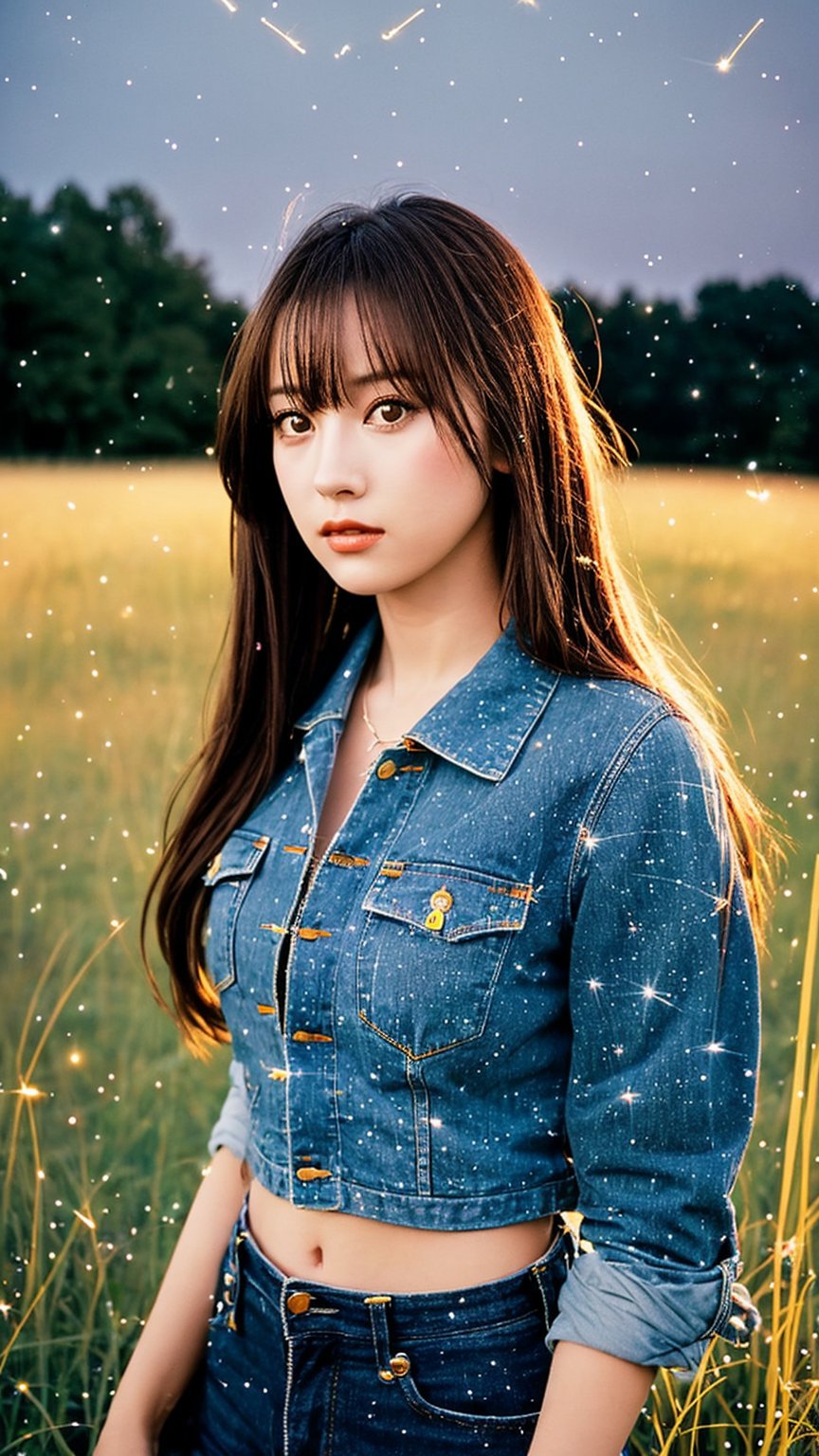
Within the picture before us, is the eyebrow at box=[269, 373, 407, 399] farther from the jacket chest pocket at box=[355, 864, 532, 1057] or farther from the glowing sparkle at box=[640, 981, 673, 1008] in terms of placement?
the glowing sparkle at box=[640, 981, 673, 1008]

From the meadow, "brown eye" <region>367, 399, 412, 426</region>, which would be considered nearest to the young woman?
"brown eye" <region>367, 399, 412, 426</region>

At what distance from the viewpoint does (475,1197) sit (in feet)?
3.61

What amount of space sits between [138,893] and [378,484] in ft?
4.09

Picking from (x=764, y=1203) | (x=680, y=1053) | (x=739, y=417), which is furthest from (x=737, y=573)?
(x=680, y=1053)

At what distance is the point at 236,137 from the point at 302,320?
2.94 feet

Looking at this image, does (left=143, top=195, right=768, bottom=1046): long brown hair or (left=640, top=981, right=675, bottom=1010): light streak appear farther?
(left=143, top=195, right=768, bottom=1046): long brown hair

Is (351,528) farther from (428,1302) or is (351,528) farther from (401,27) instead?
(401,27)

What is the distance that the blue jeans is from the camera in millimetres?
1106

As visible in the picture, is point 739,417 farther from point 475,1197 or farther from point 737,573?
point 475,1197

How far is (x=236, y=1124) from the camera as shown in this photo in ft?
4.60

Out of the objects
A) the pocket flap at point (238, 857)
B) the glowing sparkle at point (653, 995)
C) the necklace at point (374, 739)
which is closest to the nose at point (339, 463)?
the necklace at point (374, 739)

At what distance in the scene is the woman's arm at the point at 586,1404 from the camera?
40.0 inches

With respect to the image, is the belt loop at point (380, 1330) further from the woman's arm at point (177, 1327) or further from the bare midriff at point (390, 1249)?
the woman's arm at point (177, 1327)

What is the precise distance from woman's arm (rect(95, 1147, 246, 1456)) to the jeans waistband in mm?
202
